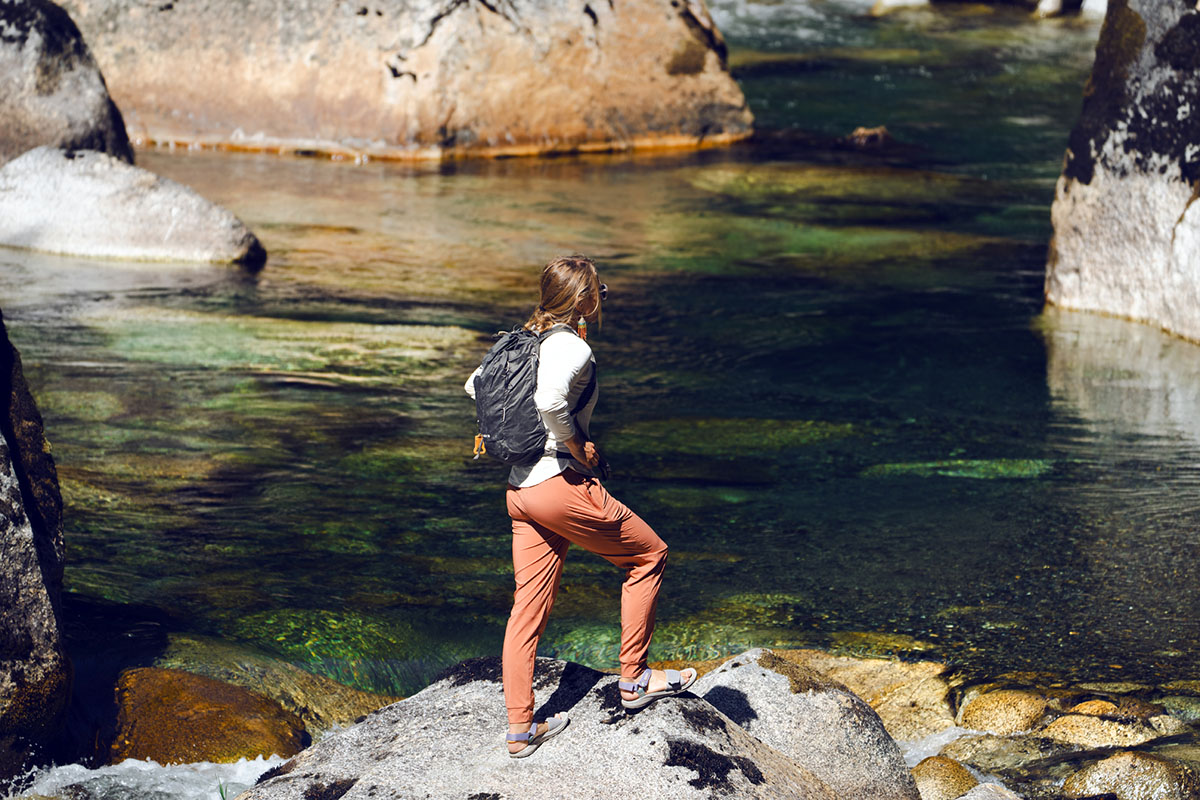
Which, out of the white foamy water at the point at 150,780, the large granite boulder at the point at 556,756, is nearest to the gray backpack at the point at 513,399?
the large granite boulder at the point at 556,756

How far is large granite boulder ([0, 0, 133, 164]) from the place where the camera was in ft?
40.6

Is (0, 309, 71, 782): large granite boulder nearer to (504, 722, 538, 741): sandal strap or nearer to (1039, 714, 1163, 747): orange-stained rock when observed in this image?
(504, 722, 538, 741): sandal strap

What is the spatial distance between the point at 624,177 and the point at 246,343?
20.9 ft

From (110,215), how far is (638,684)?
9.27 m

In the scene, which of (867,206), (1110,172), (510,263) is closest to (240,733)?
(510,263)

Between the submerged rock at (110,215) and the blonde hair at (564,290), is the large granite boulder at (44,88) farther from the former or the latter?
the blonde hair at (564,290)

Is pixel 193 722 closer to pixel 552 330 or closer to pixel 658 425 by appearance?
pixel 552 330

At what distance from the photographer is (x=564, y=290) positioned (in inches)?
148

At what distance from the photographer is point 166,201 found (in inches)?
464

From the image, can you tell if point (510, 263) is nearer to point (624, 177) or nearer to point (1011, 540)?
point (624, 177)

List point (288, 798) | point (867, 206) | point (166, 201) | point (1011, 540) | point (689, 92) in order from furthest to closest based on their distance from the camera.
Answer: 1. point (689, 92)
2. point (867, 206)
3. point (166, 201)
4. point (1011, 540)
5. point (288, 798)

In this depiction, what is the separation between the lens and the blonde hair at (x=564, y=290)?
12.3ft

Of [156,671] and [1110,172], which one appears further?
[1110,172]

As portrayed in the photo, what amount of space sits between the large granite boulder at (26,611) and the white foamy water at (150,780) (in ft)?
0.36
